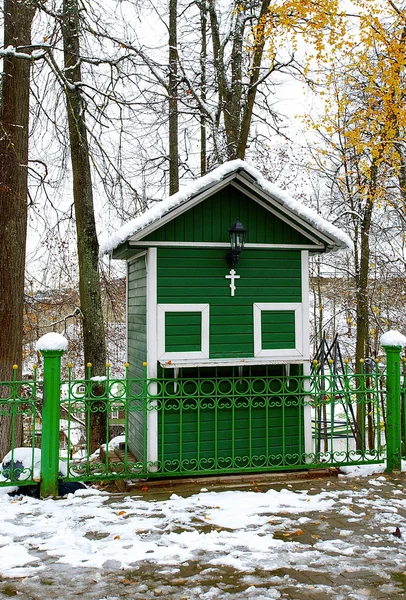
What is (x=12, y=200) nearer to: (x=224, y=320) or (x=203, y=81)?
(x=224, y=320)

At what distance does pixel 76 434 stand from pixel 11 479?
768 inches

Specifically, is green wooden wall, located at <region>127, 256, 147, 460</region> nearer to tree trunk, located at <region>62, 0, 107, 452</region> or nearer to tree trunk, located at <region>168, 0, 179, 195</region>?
tree trunk, located at <region>62, 0, 107, 452</region>

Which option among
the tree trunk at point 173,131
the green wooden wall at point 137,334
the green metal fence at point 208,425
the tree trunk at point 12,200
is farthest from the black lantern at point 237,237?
the tree trunk at point 173,131

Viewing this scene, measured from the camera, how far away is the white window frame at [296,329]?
22.8 ft

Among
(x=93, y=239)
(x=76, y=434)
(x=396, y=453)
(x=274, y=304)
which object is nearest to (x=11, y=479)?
(x=274, y=304)

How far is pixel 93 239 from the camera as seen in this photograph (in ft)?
35.6

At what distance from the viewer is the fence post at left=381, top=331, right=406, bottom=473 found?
7.05m

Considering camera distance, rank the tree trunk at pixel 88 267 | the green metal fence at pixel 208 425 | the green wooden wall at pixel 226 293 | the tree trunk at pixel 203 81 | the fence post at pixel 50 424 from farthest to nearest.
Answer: the tree trunk at pixel 203 81 < the tree trunk at pixel 88 267 < the green wooden wall at pixel 226 293 < the green metal fence at pixel 208 425 < the fence post at pixel 50 424

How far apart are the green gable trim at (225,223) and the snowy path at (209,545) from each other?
9.47ft

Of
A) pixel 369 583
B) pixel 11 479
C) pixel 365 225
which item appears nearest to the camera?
pixel 369 583

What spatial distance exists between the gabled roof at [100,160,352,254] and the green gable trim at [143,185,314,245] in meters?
0.18

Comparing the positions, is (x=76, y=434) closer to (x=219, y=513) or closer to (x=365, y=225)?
(x=365, y=225)

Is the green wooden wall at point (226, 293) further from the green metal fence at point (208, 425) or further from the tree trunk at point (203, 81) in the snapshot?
the tree trunk at point (203, 81)

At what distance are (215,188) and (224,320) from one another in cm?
155
